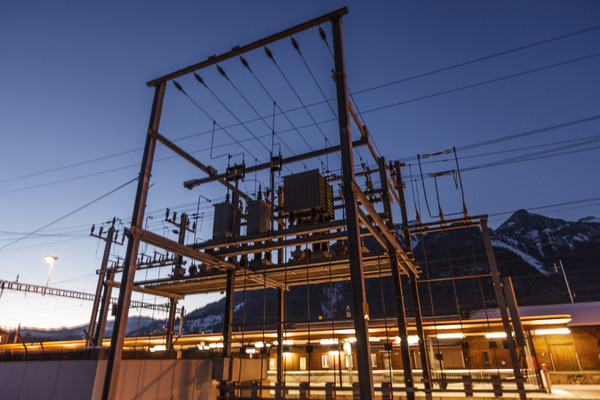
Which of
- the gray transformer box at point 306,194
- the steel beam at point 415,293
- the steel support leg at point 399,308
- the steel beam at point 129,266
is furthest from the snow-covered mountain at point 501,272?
the steel beam at point 129,266

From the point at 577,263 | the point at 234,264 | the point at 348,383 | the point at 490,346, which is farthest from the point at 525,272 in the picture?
the point at 234,264

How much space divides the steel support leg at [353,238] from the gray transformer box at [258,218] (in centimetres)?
448

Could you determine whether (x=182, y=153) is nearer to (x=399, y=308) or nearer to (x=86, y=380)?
(x=86, y=380)

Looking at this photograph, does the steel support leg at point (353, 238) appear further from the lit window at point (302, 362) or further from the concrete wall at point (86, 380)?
the lit window at point (302, 362)

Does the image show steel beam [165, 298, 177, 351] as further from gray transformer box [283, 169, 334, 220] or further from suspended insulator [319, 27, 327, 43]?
suspended insulator [319, 27, 327, 43]

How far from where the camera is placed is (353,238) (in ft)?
26.8

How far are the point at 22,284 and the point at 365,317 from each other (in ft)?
128

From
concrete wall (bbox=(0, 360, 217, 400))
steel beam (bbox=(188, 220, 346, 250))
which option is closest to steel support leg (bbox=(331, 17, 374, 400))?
steel beam (bbox=(188, 220, 346, 250))

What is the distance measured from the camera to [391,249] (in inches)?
514

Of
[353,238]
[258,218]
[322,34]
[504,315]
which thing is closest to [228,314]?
[258,218]

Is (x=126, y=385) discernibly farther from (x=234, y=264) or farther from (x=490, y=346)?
(x=490, y=346)

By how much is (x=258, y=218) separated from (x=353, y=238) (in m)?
5.13

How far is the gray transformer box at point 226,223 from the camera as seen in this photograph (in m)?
12.5

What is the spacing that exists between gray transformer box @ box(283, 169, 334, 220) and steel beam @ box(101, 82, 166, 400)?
15.4ft
